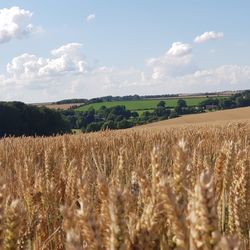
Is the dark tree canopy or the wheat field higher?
the wheat field

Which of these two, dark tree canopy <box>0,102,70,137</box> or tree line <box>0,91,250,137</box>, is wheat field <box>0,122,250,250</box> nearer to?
tree line <box>0,91,250,137</box>

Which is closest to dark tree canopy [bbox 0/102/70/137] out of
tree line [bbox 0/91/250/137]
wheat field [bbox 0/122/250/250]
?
tree line [bbox 0/91/250/137]

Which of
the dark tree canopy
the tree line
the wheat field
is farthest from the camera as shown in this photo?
the dark tree canopy

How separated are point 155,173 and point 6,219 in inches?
24.8

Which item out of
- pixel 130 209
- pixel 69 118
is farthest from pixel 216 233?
pixel 69 118

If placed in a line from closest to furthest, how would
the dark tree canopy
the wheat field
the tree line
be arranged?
the wheat field < the tree line < the dark tree canopy

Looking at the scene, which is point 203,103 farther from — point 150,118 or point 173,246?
point 173,246

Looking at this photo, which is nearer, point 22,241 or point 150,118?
point 22,241

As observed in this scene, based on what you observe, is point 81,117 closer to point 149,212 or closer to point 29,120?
point 29,120

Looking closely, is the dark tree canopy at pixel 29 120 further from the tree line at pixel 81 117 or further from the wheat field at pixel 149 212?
the wheat field at pixel 149 212

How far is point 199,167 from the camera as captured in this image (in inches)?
113

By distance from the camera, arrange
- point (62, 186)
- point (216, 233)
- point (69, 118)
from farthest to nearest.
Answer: point (69, 118)
point (62, 186)
point (216, 233)

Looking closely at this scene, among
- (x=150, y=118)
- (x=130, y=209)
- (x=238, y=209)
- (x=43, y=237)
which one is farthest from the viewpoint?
(x=150, y=118)

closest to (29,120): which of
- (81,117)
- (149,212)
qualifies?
(81,117)
